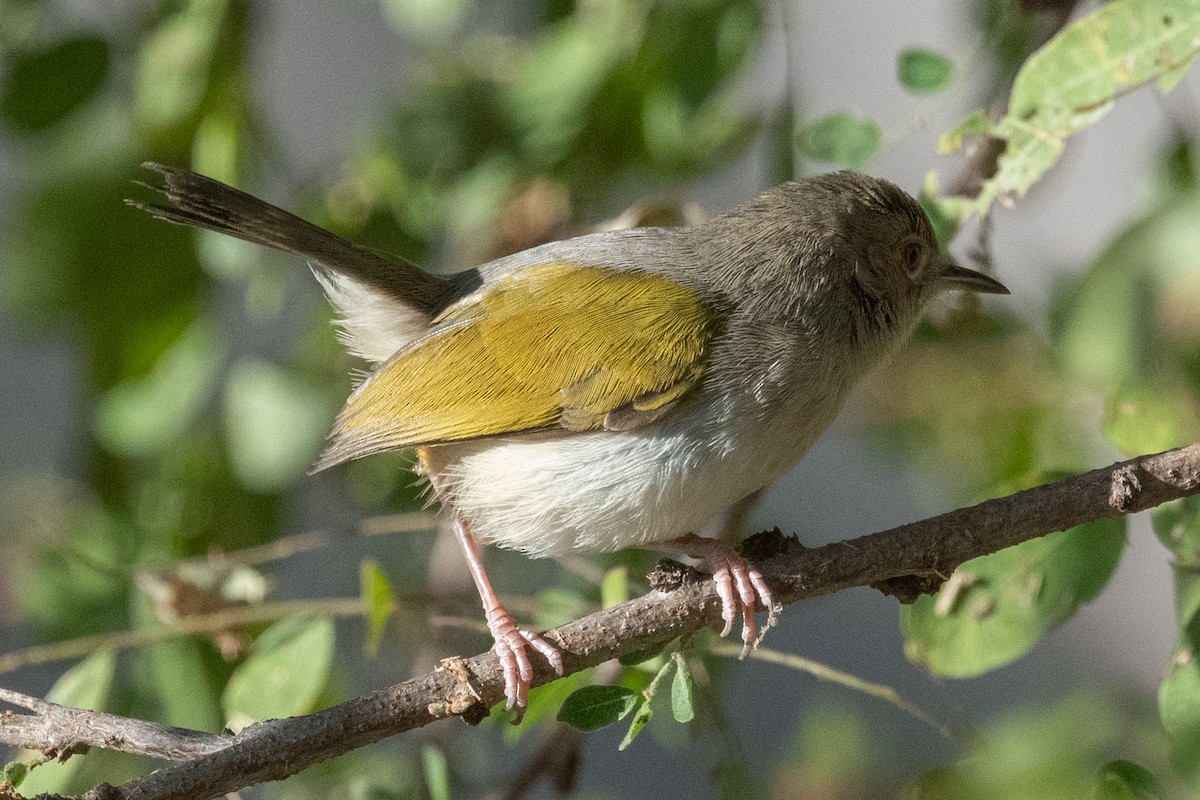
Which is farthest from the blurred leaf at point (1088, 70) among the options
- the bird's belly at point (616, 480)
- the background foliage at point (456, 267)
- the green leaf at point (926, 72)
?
the bird's belly at point (616, 480)

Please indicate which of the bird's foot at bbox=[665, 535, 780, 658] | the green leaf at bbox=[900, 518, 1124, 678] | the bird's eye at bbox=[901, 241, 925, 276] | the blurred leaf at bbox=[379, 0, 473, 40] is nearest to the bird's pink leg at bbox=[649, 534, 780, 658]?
the bird's foot at bbox=[665, 535, 780, 658]

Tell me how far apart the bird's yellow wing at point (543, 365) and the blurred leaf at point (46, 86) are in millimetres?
1209

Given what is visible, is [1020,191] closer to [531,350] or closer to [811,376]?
[811,376]

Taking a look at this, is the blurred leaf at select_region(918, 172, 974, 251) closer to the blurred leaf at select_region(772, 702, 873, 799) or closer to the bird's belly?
the bird's belly

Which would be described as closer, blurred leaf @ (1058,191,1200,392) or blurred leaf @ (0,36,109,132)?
blurred leaf @ (1058,191,1200,392)

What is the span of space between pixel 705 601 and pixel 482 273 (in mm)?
1173

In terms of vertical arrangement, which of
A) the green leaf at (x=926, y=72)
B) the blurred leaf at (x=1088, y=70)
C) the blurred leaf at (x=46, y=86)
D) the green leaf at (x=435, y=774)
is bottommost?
the green leaf at (x=435, y=774)

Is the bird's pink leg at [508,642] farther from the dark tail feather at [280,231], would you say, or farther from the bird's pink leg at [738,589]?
the dark tail feather at [280,231]

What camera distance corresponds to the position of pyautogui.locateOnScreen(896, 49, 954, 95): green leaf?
8.89 feet

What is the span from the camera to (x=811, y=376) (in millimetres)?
2604

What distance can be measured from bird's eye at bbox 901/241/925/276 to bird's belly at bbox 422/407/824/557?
1.72 feet

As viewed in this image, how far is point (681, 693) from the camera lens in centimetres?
202

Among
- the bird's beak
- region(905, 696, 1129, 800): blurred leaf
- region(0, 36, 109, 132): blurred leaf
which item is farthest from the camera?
region(0, 36, 109, 132): blurred leaf

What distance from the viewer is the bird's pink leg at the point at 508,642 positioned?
7.06 feet
